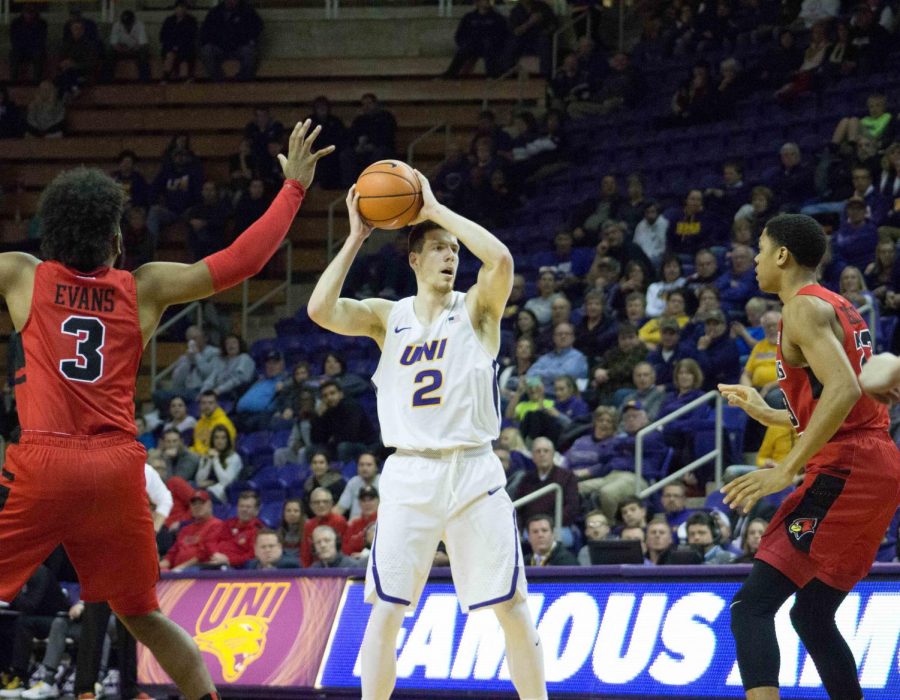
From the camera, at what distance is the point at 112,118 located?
21.6 metres

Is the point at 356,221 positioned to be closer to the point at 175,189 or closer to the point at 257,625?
the point at 257,625

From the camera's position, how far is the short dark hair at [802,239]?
18.8ft

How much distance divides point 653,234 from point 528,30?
609 centimetres

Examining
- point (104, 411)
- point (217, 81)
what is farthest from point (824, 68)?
point (104, 411)

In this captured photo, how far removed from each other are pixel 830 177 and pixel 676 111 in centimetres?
350

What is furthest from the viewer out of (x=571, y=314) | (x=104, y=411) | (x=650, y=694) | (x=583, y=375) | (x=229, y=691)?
(x=571, y=314)

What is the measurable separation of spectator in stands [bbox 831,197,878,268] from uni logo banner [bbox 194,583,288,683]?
20.8 feet

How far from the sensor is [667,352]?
44.5 feet

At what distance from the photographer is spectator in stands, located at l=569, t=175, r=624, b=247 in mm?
16562

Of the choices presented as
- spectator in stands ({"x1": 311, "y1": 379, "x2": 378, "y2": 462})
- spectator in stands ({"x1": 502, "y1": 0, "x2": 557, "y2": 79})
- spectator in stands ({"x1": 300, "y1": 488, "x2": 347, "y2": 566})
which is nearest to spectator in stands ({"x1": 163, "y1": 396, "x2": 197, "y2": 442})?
spectator in stands ({"x1": 311, "y1": 379, "x2": 378, "y2": 462})

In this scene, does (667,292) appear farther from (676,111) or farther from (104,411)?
(104,411)

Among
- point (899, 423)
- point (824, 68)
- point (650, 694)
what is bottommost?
point (650, 694)

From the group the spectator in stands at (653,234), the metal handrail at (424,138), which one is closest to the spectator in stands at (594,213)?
the spectator in stands at (653,234)

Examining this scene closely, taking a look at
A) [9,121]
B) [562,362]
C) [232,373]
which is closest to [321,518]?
[562,362]
